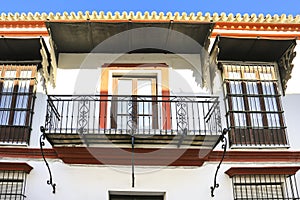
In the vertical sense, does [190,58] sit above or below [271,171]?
above

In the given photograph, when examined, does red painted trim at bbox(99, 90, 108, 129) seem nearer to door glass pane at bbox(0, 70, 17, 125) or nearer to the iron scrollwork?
the iron scrollwork

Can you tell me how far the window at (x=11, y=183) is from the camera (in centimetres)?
743

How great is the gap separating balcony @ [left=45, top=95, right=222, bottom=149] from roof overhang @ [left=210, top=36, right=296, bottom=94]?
1209 millimetres

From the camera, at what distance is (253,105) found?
8484 millimetres

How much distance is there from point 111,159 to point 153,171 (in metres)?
0.85

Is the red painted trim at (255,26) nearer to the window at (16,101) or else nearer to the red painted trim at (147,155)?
the red painted trim at (147,155)

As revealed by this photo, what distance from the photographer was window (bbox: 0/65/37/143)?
7.93 meters

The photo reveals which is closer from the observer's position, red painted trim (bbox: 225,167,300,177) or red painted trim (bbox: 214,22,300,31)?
red painted trim (bbox: 225,167,300,177)

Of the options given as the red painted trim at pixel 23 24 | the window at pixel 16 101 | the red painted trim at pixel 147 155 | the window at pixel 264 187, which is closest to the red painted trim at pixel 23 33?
the red painted trim at pixel 23 24

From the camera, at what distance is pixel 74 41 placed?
8586 millimetres

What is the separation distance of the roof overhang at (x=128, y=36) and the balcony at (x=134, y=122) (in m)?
1.27

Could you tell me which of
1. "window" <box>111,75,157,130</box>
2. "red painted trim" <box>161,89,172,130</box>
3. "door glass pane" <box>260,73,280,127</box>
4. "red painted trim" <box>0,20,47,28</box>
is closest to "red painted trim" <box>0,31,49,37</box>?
"red painted trim" <box>0,20,47,28</box>

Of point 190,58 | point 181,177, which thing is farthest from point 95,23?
point 181,177

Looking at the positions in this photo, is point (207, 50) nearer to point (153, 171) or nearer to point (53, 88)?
point (153, 171)
